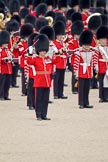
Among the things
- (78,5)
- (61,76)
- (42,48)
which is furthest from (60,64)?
(78,5)

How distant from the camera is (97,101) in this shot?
817 inches

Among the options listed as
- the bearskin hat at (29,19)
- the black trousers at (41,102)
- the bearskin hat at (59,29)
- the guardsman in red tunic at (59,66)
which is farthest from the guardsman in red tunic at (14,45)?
the black trousers at (41,102)

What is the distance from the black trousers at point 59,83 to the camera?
2151 cm

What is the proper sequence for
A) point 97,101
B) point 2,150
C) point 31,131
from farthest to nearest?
point 97,101, point 31,131, point 2,150

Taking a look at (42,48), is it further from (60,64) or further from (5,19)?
(5,19)

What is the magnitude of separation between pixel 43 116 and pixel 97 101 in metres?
3.11

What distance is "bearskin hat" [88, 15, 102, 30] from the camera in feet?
82.8

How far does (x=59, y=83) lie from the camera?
21672 mm

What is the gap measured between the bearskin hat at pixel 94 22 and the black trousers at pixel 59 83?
3.41 meters

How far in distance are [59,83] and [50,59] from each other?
380 centimetres

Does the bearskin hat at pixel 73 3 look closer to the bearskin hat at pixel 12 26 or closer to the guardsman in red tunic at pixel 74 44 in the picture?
the bearskin hat at pixel 12 26

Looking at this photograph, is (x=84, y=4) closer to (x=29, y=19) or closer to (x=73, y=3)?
(x=73, y=3)

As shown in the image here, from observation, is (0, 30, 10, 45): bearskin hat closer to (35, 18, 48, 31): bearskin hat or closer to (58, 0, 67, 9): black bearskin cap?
(35, 18, 48, 31): bearskin hat

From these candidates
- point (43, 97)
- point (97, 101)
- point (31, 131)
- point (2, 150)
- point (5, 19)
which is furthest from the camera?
point (5, 19)
